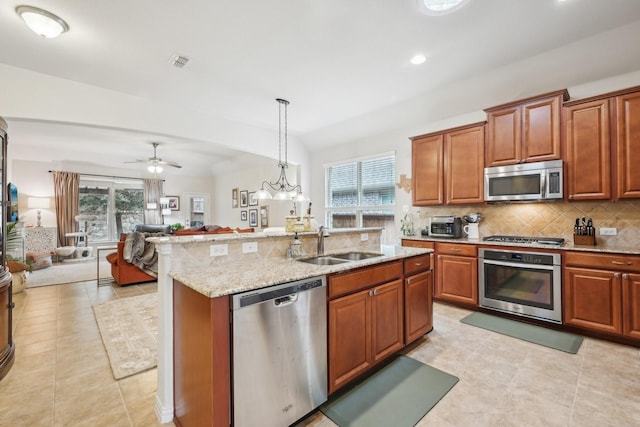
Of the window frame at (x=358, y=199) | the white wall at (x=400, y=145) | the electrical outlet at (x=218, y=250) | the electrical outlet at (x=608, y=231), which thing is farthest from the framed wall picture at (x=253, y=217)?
the electrical outlet at (x=608, y=231)

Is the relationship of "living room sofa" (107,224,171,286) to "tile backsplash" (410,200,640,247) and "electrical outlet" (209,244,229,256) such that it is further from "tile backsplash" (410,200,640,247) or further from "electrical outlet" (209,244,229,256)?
"tile backsplash" (410,200,640,247)

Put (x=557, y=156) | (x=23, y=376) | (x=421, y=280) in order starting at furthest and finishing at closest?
(x=557, y=156) < (x=421, y=280) < (x=23, y=376)

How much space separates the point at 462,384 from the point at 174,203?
9997mm

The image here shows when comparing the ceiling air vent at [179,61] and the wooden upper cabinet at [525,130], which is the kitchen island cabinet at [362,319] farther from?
the ceiling air vent at [179,61]

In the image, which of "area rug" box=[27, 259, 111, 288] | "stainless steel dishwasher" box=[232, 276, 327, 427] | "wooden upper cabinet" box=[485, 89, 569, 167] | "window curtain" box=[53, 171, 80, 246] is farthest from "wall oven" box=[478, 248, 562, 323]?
"window curtain" box=[53, 171, 80, 246]

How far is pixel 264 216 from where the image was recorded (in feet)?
25.7

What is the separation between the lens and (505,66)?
3162mm

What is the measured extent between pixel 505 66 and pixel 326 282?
3275mm

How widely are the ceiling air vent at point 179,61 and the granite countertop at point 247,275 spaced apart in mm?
2437

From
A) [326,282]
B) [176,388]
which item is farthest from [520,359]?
[176,388]

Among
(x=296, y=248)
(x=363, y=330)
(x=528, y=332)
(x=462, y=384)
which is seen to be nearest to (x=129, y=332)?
(x=296, y=248)

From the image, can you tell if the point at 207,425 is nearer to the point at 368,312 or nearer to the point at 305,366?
the point at 305,366

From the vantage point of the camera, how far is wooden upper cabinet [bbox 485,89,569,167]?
307cm

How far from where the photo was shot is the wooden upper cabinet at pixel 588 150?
281cm
